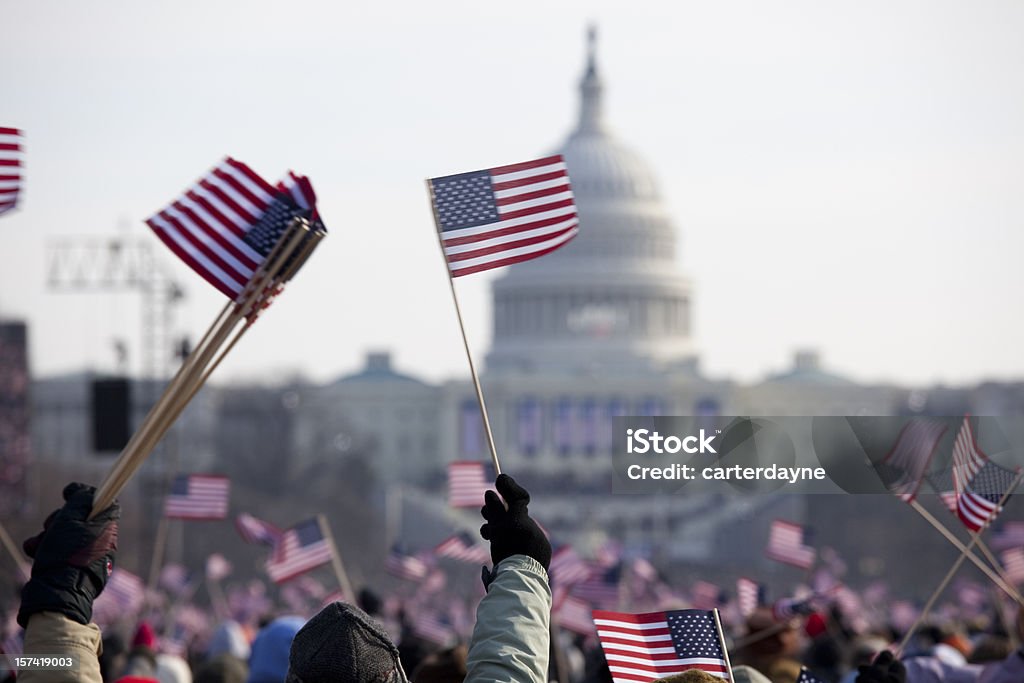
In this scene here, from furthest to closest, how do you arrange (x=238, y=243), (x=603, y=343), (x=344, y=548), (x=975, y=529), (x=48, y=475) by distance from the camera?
(x=603, y=343), (x=344, y=548), (x=48, y=475), (x=975, y=529), (x=238, y=243)

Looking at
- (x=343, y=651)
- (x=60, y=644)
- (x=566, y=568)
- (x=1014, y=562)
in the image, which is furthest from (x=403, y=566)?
(x=343, y=651)

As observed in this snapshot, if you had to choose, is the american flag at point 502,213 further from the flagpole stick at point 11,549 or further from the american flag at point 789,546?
the american flag at point 789,546

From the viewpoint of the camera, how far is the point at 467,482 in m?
25.3

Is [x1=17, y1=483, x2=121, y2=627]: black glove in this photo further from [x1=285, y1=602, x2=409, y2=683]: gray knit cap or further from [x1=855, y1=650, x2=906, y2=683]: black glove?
[x1=855, y1=650, x2=906, y2=683]: black glove

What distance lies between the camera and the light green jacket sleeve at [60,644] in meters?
7.46

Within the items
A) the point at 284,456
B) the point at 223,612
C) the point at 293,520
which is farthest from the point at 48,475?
the point at 284,456

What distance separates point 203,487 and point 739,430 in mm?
15097

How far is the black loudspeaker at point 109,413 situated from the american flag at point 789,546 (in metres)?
8.39

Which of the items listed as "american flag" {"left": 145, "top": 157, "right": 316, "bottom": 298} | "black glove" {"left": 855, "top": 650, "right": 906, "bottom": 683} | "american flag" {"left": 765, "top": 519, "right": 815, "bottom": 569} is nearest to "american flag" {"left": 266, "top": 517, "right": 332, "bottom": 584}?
"american flag" {"left": 765, "top": 519, "right": 815, "bottom": 569}

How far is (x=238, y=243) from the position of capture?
1006 centimetres

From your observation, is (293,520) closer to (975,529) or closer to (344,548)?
(344,548)

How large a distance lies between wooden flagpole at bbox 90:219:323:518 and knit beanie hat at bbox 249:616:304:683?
2.05 meters

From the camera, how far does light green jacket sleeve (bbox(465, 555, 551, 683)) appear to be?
7.01 meters

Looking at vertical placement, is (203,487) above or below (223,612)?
above
